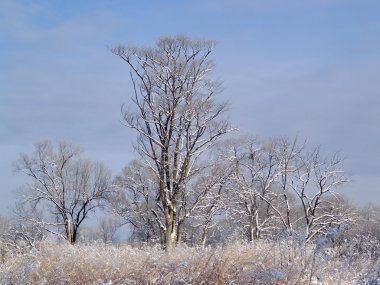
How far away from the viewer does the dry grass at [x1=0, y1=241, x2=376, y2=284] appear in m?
8.39

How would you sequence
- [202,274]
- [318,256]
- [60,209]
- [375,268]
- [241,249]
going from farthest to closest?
[60,209] < [241,249] < [202,274] < [318,256] < [375,268]

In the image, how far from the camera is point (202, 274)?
915 cm

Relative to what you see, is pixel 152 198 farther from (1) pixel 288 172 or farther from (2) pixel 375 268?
(2) pixel 375 268

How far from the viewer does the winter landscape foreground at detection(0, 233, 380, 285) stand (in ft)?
27.4

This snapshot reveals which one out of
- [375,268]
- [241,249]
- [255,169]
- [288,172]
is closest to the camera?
[375,268]

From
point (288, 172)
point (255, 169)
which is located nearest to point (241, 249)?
point (288, 172)

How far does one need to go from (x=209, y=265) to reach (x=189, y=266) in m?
0.36

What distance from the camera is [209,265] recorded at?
9312mm

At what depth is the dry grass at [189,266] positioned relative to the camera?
8.39 metres

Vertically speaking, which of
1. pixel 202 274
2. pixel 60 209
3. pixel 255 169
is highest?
pixel 255 169

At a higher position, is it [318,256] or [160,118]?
[160,118]

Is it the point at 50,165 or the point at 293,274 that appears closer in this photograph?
the point at 293,274

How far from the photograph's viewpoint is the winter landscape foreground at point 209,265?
8.34 metres

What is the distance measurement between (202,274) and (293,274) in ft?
5.38
